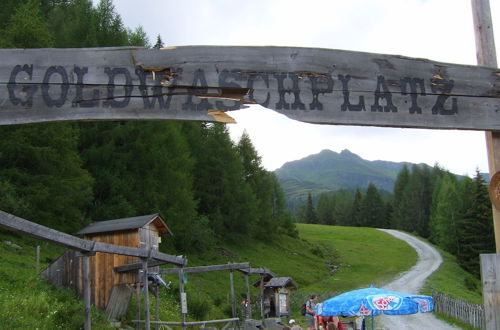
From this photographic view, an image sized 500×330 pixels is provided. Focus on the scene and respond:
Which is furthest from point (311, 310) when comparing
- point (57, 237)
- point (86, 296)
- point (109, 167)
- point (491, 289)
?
point (109, 167)

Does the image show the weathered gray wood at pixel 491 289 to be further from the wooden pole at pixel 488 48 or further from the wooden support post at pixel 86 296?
the wooden support post at pixel 86 296

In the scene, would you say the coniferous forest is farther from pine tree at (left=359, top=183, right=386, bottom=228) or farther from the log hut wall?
pine tree at (left=359, top=183, right=386, bottom=228)

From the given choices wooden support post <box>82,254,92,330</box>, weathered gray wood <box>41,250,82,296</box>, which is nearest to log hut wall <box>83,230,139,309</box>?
weathered gray wood <box>41,250,82,296</box>

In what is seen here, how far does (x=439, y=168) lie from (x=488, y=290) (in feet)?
425

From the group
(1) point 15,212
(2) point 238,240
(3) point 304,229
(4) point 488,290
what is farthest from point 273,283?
(3) point 304,229

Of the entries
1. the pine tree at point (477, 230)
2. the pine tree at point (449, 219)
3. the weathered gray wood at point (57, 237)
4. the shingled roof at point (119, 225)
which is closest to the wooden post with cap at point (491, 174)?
the weathered gray wood at point (57, 237)

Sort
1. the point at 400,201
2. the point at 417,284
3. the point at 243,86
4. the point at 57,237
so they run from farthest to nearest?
1. the point at 400,201
2. the point at 417,284
3. the point at 57,237
4. the point at 243,86

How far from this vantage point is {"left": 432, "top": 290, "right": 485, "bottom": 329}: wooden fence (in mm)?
24672

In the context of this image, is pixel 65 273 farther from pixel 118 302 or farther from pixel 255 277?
pixel 255 277

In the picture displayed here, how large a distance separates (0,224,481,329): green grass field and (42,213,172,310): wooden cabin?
0.65 m

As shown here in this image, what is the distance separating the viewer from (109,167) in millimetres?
35906

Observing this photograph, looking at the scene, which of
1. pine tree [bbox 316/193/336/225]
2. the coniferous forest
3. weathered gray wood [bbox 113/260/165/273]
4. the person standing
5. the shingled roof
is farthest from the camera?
pine tree [bbox 316/193/336/225]

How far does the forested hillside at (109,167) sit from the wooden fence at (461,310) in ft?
58.6

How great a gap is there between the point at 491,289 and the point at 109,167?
113ft
